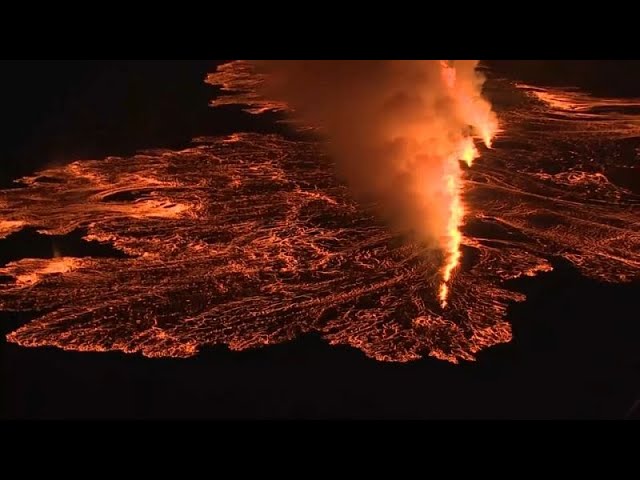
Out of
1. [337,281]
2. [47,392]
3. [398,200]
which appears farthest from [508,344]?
[47,392]

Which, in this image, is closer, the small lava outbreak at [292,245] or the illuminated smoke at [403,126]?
the small lava outbreak at [292,245]

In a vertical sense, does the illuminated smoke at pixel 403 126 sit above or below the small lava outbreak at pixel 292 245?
above

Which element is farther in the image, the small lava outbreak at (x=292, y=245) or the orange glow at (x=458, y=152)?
the orange glow at (x=458, y=152)

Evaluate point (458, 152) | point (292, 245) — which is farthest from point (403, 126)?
point (292, 245)

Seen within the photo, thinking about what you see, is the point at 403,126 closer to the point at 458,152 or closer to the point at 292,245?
the point at 458,152

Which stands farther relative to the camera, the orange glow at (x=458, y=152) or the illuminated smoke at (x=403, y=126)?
the illuminated smoke at (x=403, y=126)

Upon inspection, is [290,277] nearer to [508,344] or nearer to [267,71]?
[508,344]
